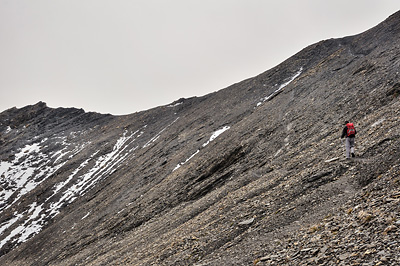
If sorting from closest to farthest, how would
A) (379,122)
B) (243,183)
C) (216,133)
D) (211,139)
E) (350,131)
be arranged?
(350,131) < (379,122) < (243,183) < (211,139) < (216,133)

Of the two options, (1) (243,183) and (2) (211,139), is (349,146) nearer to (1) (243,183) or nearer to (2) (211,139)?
(1) (243,183)

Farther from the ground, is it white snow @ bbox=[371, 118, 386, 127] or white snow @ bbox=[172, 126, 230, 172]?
white snow @ bbox=[172, 126, 230, 172]

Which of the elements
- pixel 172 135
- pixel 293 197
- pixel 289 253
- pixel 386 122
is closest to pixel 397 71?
pixel 386 122

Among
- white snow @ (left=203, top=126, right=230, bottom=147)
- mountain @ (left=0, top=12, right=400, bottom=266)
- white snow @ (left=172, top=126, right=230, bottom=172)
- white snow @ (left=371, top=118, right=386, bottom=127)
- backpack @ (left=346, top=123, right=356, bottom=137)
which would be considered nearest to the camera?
mountain @ (left=0, top=12, right=400, bottom=266)

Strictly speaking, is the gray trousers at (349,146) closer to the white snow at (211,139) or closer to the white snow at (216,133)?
the white snow at (211,139)

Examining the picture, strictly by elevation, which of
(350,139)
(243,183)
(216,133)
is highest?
(216,133)

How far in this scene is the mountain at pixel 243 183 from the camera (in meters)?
10.5

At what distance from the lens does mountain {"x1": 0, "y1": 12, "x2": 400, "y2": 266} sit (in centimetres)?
1054

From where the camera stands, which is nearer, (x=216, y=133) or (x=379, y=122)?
(x=379, y=122)

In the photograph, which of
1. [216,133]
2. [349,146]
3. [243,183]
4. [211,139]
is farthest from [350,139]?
[216,133]

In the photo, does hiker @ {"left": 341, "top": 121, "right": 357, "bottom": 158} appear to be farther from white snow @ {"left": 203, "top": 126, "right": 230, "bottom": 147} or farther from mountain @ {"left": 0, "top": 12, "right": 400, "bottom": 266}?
white snow @ {"left": 203, "top": 126, "right": 230, "bottom": 147}

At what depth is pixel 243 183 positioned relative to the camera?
65.7 feet

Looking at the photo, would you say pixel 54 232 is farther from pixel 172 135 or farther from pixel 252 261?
pixel 252 261

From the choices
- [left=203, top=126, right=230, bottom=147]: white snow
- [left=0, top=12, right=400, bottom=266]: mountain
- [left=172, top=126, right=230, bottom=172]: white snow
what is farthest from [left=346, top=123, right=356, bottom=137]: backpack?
[left=203, top=126, right=230, bottom=147]: white snow
